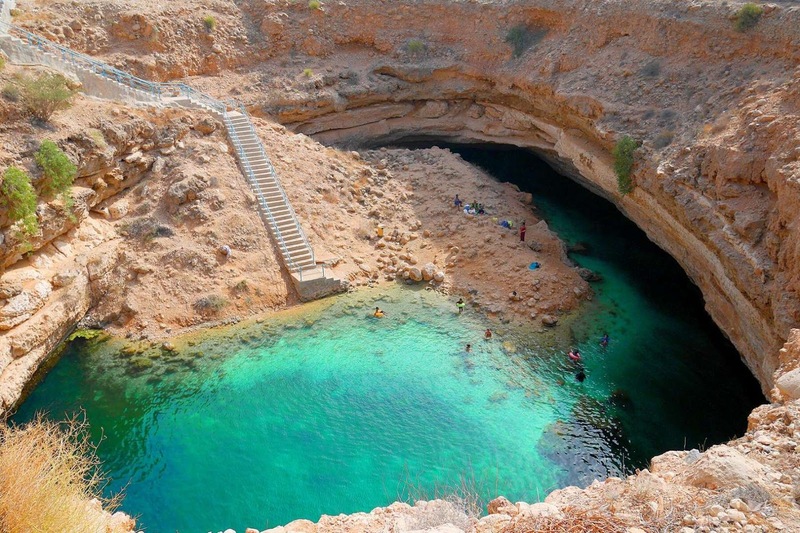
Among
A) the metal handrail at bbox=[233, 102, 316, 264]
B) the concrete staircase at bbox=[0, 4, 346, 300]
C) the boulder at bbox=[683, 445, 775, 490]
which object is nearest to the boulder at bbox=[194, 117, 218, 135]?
the concrete staircase at bbox=[0, 4, 346, 300]

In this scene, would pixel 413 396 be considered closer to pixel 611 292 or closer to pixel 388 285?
pixel 388 285

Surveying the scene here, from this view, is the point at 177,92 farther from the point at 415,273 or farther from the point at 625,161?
the point at 625,161

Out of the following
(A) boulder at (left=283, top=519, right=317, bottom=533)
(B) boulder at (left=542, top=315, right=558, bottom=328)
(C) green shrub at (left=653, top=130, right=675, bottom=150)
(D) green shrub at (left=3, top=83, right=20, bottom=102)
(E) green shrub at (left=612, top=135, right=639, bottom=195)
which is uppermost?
(C) green shrub at (left=653, top=130, right=675, bottom=150)

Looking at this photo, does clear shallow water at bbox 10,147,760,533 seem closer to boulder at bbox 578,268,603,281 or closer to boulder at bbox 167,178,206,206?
boulder at bbox 578,268,603,281

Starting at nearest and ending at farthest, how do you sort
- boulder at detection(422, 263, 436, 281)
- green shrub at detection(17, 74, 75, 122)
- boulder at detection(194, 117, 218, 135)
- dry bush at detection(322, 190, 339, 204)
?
green shrub at detection(17, 74, 75, 122), boulder at detection(422, 263, 436, 281), boulder at detection(194, 117, 218, 135), dry bush at detection(322, 190, 339, 204)

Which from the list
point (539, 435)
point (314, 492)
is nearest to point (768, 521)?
point (539, 435)
